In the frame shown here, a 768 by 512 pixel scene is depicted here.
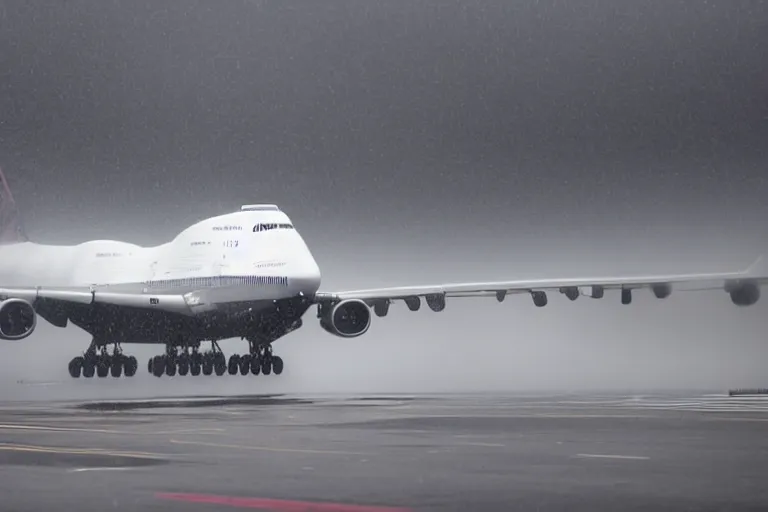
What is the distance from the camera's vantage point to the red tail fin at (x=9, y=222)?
82.1 m

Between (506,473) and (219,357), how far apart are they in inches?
1956

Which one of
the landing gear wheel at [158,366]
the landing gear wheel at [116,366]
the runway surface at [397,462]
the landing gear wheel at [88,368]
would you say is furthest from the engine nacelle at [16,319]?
the runway surface at [397,462]

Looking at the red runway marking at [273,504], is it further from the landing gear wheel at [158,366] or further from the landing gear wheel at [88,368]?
the landing gear wheel at [88,368]

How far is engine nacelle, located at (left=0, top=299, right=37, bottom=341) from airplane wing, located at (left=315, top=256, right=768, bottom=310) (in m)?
14.0

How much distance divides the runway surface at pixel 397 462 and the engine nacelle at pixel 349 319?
1061 inches

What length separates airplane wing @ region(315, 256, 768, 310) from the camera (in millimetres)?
59188

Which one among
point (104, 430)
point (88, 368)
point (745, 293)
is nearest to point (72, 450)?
point (104, 430)

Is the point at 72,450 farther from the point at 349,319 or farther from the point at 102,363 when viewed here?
the point at 102,363

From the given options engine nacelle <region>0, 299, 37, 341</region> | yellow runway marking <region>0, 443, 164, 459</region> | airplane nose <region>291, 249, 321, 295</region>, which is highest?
airplane nose <region>291, 249, 321, 295</region>

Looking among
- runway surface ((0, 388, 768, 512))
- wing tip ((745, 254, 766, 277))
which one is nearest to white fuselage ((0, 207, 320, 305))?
wing tip ((745, 254, 766, 277))

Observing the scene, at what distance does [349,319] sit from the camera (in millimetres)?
62219

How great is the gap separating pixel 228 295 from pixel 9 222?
26.0m

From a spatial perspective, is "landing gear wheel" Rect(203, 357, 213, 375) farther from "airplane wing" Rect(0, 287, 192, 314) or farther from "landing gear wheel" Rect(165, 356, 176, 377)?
"airplane wing" Rect(0, 287, 192, 314)

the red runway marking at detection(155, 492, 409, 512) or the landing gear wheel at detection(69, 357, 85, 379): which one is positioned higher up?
the landing gear wheel at detection(69, 357, 85, 379)
